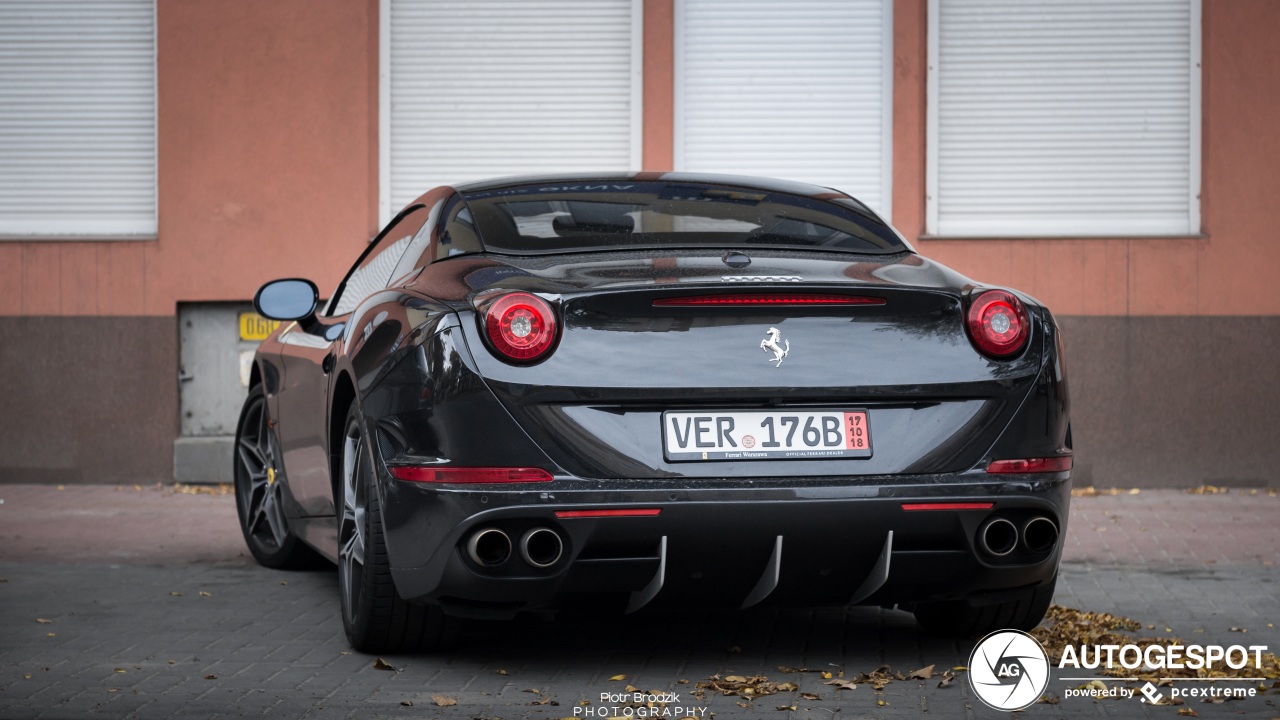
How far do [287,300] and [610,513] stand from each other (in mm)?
2509

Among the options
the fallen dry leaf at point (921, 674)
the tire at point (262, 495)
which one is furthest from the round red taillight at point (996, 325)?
the tire at point (262, 495)

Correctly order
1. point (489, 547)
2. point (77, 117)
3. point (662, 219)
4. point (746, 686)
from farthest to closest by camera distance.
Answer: point (77, 117), point (662, 219), point (746, 686), point (489, 547)

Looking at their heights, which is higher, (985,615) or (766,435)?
(766,435)

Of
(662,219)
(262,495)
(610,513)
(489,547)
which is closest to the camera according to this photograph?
(610,513)

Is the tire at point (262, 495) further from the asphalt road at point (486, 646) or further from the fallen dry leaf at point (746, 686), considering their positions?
the fallen dry leaf at point (746, 686)

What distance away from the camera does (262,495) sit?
24.0ft

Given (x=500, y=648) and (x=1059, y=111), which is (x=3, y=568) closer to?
(x=500, y=648)

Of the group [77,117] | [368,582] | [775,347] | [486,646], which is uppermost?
[77,117]

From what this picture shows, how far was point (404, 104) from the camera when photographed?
1131cm

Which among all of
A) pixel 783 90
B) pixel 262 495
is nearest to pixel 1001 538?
pixel 262 495

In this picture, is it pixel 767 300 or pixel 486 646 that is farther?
pixel 486 646

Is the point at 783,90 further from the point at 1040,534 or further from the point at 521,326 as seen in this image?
the point at 521,326

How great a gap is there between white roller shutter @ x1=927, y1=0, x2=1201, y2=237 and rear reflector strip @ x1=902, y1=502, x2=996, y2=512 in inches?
264

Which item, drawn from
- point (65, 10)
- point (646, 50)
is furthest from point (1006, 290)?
point (65, 10)
